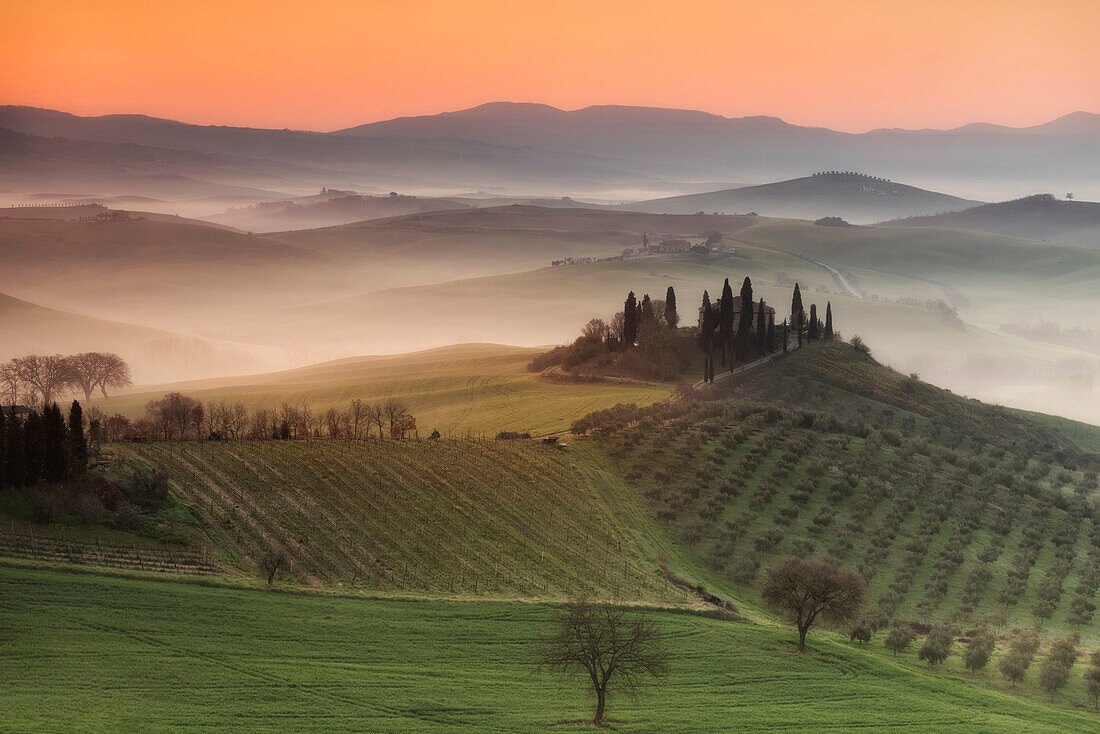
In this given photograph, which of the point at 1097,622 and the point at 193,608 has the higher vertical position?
the point at 193,608

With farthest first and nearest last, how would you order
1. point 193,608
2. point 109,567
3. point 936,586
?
point 936,586, point 109,567, point 193,608

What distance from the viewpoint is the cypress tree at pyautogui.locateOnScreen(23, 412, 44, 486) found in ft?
201

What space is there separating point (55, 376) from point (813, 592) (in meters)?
139

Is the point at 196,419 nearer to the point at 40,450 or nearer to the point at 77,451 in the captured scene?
the point at 77,451

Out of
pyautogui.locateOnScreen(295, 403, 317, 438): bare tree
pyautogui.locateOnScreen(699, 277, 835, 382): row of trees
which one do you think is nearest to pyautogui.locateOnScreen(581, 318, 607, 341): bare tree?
pyautogui.locateOnScreen(699, 277, 835, 382): row of trees

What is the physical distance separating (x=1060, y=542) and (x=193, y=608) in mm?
67701

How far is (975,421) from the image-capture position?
12606 cm

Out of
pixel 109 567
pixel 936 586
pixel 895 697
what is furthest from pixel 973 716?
pixel 109 567

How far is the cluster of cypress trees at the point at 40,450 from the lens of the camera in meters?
60.9

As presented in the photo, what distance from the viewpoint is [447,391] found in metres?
137

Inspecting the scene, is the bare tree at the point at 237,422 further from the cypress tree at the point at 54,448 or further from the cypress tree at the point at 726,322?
the cypress tree at the point at 726,322

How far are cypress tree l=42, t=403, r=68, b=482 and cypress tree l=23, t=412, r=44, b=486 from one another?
34cm

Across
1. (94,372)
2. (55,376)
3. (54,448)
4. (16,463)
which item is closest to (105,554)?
(16,463)

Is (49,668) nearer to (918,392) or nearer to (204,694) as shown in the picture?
(204,694)
